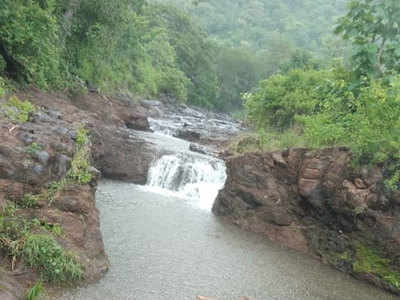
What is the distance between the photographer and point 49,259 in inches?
241

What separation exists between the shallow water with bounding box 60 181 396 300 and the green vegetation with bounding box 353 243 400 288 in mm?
325

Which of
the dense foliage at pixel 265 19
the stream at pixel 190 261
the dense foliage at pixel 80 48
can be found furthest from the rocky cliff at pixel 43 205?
the dense foliage at pixel 265 19

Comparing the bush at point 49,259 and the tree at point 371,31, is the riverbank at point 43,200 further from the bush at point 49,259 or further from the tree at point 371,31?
the tree at point 371,31

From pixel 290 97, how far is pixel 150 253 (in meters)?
9.42

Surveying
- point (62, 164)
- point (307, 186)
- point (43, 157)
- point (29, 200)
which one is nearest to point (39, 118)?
point (62, 164)

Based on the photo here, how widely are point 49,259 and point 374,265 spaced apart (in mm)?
7003

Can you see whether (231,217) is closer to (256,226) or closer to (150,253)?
(256,226)

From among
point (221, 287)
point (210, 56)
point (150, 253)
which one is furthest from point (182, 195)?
point (210, 56)

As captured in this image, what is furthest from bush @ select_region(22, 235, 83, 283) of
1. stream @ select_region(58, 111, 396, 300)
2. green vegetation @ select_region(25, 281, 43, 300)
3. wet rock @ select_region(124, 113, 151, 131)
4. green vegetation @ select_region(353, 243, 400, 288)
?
wet rock @ select_region(124, 113, 151, 131)

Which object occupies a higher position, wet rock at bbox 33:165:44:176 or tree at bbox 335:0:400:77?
tree at bbox 335:0:400:77

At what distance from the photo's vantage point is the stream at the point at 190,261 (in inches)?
285

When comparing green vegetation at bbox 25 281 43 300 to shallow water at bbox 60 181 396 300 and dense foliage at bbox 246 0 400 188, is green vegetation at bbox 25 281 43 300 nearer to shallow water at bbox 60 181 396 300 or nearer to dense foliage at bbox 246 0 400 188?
shallow water at bbox 60 181 396 300

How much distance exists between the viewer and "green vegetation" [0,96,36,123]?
8.30 m

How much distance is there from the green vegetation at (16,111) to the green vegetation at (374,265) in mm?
7808
